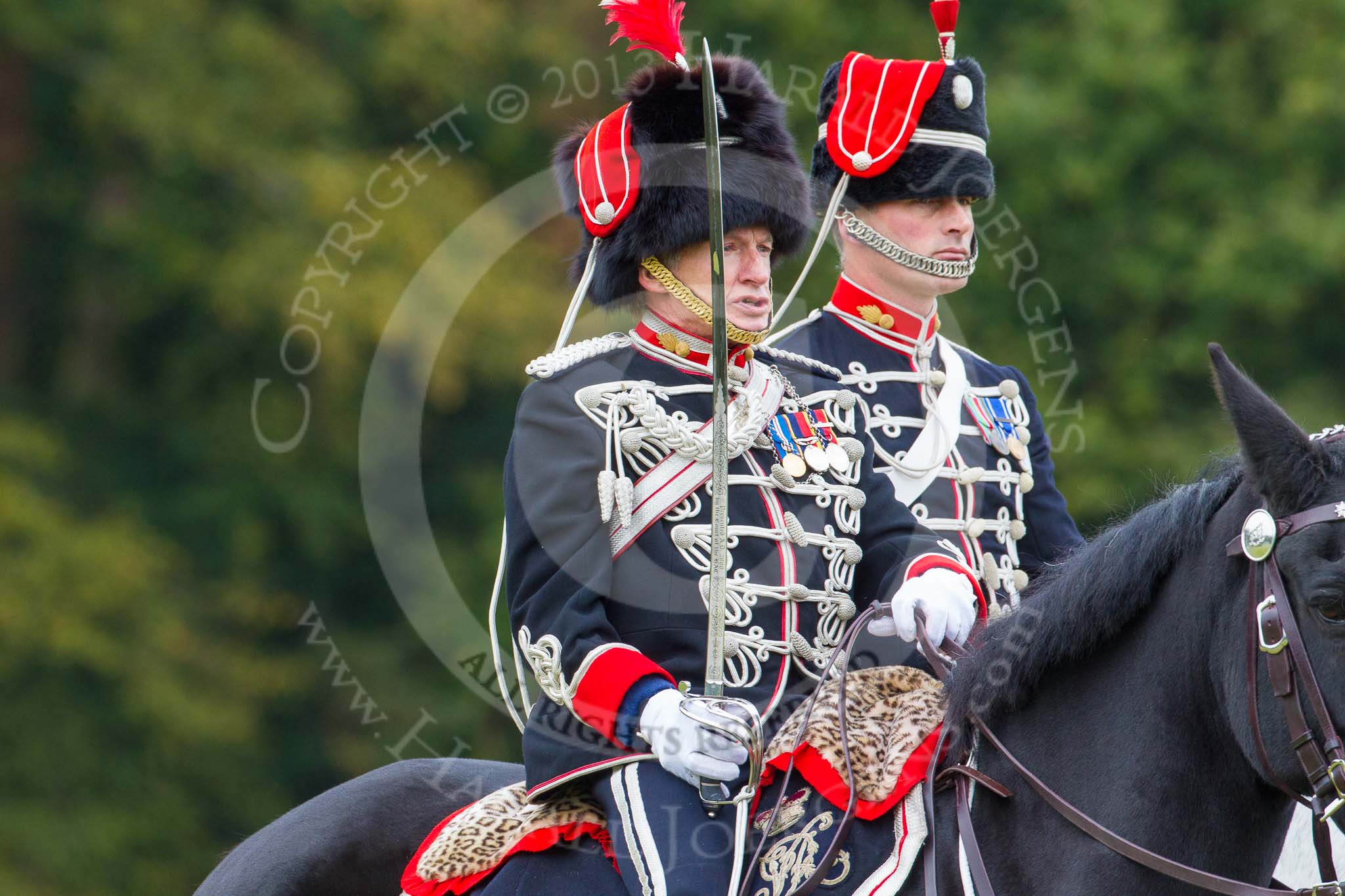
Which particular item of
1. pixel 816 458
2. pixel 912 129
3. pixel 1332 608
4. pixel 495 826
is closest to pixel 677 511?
pixel 816 458

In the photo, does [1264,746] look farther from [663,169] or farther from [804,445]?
[663,169]

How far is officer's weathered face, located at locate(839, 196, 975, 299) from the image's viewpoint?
4.42 m

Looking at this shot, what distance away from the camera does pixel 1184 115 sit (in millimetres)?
10523

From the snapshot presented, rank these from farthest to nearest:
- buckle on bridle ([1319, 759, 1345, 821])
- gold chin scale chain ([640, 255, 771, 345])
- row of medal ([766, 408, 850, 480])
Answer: row of medal ([766, 408, 850, 480]), gold chin scale chain ([640, 255, 771, 345]), buckle on bridle ([1319, 759, 1345, 821])

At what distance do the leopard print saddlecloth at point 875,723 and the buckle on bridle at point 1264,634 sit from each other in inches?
26.5

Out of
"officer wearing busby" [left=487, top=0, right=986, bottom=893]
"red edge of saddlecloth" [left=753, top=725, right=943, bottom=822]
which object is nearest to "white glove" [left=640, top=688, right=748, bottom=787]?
"officer wearing busby" [left=487, top=0, right=986, bottom=893]

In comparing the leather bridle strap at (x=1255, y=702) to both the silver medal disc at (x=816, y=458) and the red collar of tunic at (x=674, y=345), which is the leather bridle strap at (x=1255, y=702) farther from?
the red collar of tunic at (x=674, y=345)

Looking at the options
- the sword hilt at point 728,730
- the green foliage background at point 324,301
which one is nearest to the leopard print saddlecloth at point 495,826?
the sword hilt at point 728,730

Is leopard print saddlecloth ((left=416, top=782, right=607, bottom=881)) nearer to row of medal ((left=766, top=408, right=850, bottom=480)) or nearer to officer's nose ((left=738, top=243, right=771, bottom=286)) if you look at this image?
row of medal ((left=766, top=408, right=850, bottom=480))

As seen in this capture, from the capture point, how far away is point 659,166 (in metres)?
3.41

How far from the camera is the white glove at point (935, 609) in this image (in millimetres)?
3225

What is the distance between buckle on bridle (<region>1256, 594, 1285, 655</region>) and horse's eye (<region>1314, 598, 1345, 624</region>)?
0.06 meters

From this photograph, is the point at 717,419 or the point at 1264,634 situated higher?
the point at 717,419

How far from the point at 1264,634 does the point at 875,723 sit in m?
0.79
